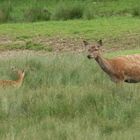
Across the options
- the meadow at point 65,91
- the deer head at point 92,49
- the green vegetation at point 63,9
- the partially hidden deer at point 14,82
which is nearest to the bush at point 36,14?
the green vegetation at point 63,9

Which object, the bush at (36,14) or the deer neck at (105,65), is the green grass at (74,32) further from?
the deer neck at (105,65)

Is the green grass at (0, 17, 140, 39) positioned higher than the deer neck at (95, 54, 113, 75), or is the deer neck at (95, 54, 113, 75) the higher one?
the deer neck at (95, 54, 113, 75)

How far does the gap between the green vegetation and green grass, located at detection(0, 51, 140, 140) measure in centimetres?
1566

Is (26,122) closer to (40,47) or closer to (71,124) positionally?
(71,124)

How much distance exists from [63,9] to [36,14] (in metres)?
1.20

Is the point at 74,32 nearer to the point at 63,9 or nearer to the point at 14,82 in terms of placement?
the point at 63,9

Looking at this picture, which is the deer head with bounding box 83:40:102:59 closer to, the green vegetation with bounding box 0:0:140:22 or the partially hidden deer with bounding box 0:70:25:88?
the partially hidden deer with bounding box 0:70:25:88

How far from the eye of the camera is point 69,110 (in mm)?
12125

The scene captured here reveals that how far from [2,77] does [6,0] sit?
1973cm

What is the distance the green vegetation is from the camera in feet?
101

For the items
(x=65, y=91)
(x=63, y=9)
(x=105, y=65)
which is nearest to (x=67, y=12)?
(x=63, y=9)

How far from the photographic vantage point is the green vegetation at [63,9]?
101ft

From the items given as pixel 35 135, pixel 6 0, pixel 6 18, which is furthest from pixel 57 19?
pixel 35 135

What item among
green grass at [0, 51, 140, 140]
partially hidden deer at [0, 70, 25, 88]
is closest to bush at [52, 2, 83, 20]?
green grass at [0, 51, 140, 140]
